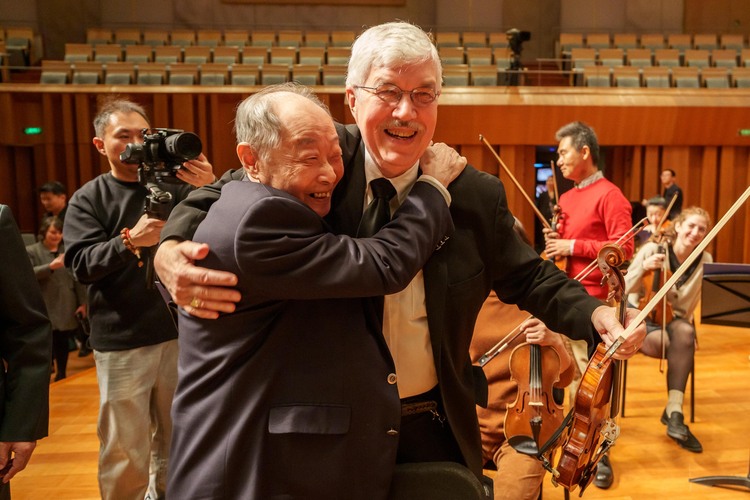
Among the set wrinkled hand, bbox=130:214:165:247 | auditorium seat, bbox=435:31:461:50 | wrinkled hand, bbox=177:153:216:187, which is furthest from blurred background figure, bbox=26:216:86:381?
auditorium seat, bbox=435:31:461:50

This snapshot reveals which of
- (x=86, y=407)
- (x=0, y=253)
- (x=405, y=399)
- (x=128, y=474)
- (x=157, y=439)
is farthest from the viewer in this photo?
(x=86, y=407)

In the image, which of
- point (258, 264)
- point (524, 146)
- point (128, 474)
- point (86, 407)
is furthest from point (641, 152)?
point (258, 264)

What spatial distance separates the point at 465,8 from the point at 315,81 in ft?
12.8

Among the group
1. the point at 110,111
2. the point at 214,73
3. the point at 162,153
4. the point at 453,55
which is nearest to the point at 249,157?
the point at 162,153

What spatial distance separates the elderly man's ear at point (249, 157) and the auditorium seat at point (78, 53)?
868 centimetres

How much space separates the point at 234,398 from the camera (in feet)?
3.92

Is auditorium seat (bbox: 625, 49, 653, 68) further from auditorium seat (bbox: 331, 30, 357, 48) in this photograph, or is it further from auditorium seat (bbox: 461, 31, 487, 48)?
auditorium seat (bbox: 331, 30, 357, 48)

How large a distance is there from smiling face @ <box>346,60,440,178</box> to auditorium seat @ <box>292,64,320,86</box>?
22.9 feet

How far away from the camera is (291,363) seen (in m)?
1.21

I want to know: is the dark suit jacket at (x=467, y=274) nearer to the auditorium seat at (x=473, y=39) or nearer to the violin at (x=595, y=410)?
the violin at (x=595, y=410)

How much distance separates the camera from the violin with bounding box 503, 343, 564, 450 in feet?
7.61

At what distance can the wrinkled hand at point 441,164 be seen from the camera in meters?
1.38

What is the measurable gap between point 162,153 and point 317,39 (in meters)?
8.45

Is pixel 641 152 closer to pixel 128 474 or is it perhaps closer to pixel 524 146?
pixel 524 146
